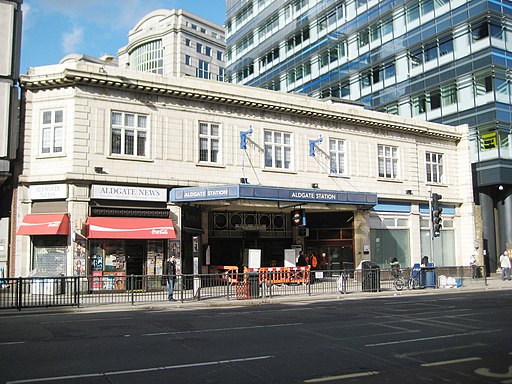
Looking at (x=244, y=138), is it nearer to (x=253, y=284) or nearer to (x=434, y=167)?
(x=253, y=284)

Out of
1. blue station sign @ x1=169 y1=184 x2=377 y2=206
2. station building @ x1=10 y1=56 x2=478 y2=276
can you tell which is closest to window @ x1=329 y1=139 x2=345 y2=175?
station building @ x1=10 y1=56 x2=478 y2=276

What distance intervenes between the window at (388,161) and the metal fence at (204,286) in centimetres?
790

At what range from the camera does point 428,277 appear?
2598cm

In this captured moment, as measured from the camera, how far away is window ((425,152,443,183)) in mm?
34594

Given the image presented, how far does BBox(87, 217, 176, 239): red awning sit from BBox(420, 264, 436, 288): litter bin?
41.2 feet

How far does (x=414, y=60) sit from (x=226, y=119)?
2255 cm

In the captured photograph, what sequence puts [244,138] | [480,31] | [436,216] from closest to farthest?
[436,216]
[244,138]
[480,31]

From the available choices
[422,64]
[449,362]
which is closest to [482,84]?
[422,64]

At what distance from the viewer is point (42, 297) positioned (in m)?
17.3

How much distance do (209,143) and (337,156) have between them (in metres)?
8.28

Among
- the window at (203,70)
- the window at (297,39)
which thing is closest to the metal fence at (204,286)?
the window at (297,39)

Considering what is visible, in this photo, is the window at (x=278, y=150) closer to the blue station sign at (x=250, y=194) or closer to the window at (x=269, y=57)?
the blue station sign at (x=250, y=194)

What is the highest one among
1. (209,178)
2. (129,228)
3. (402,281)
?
(209,178)

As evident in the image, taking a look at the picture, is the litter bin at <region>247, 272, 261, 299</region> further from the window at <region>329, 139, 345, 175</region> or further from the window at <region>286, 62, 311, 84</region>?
the window at <region>286, 62, 311, 84</region>
